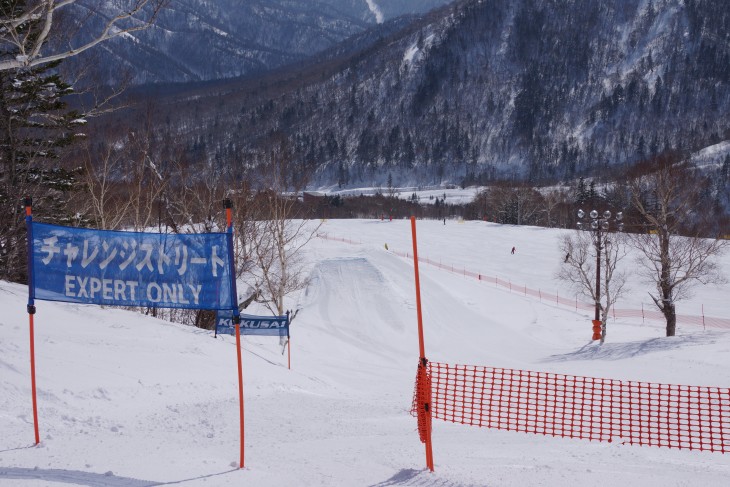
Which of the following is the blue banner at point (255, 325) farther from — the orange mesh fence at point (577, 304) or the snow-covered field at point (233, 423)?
the orange mesh fence at point (577, 304)

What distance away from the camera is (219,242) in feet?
20.0

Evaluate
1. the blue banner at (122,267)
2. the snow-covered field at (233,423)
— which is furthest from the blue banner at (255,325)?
the blue banner at (122,267)

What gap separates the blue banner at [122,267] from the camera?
6145mm

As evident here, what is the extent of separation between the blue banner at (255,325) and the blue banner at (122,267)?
32.8 feet

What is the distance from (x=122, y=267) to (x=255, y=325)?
10645mm

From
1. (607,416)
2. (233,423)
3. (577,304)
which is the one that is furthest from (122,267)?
(577,304)

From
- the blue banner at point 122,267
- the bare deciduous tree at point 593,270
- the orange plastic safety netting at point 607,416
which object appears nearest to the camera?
the blue banner at point 122,267

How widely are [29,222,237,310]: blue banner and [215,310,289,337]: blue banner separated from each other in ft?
32.8

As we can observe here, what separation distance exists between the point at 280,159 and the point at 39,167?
8.13m

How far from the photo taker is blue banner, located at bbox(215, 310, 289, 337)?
16.2m

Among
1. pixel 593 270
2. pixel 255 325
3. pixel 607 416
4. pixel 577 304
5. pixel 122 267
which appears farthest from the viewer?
pixel 593 270

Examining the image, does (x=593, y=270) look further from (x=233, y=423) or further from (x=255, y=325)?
(x=233, y=423)

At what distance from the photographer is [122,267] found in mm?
6223

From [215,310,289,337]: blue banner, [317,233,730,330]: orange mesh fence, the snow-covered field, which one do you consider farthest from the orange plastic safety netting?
[317,233,730,330]: orange mesh fence
